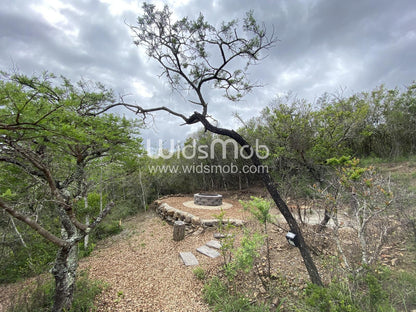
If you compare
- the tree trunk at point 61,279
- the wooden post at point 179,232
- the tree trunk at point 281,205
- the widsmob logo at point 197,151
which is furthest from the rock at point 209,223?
the widsmob logo at point 197,151

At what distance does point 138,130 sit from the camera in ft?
8.71

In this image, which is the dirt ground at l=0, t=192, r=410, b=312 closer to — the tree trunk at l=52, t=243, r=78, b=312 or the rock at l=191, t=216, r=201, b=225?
the rock at l=191, t=216, r=201, b=225

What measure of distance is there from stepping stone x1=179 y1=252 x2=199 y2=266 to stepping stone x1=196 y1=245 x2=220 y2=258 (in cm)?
23

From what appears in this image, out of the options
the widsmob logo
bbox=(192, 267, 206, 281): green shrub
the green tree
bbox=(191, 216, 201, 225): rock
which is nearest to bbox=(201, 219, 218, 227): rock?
bbox=(191, 216, 201, 225): rock

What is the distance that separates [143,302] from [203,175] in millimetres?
7973

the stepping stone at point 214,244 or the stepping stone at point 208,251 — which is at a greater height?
the stepping stone at point 214,244

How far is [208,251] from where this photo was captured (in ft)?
11.7

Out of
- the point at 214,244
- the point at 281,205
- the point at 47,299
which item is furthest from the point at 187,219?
the point at 281,205

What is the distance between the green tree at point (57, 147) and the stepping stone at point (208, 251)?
2.25 m

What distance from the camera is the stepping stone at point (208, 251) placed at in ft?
11.1

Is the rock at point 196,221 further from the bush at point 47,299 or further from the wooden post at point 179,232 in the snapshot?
the bush at point 47,299

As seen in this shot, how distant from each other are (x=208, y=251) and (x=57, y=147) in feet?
10.8

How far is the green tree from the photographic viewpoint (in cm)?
129

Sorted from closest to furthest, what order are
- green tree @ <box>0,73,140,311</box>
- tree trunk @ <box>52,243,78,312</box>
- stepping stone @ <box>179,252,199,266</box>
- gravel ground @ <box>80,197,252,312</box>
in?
green tree @ <box>0,73,140,311</box> < tree trunk @ <box>52,243,78,312</box> < gravel ground @ <box>80,197,252,312</box> < stepping stone @ <box>179,252,199,266</box>
